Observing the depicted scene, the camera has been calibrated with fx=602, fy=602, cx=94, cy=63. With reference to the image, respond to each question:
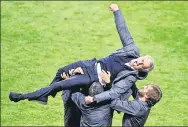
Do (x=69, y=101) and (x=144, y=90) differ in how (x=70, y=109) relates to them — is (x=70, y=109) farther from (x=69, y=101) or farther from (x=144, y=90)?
(x=144, y=90)

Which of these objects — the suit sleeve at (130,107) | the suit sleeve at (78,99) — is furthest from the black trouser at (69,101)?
the suit sleeve at (130,107)

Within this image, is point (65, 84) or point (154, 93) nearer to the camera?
point (154, 93)

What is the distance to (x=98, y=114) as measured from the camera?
9758mm

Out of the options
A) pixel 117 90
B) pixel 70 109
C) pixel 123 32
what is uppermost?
pixel 123 32

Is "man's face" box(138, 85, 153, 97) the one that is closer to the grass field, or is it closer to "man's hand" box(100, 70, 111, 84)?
"man's hand" box(100, 70, 111, 84)

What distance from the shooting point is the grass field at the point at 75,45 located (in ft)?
47.0

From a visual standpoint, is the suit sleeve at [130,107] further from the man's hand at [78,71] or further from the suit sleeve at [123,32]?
Result: the suit sleeve at [123,32]

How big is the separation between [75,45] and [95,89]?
700 cm

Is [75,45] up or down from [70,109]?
down

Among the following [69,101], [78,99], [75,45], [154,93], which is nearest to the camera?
[154,93]

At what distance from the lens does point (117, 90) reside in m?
9.55

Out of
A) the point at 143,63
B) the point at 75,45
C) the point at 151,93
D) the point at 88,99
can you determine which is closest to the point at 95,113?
the point at 88,99

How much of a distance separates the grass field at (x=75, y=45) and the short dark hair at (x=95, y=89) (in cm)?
402

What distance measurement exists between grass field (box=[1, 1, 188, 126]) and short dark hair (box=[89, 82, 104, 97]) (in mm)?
4023
